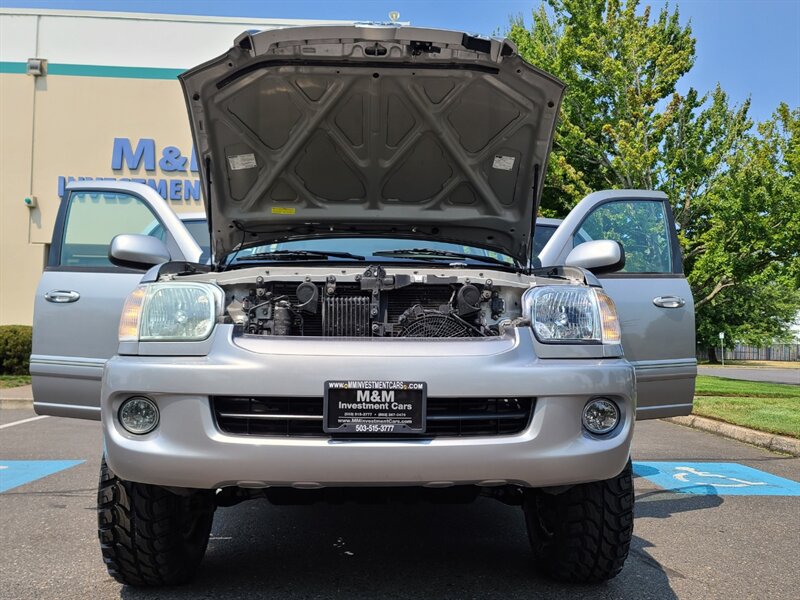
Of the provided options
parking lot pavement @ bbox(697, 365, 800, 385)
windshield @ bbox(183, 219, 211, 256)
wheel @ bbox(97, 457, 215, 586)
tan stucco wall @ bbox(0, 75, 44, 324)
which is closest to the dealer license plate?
wheel @ bbox(97, 457, 215, 586)

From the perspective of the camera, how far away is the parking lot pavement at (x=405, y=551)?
3018mm

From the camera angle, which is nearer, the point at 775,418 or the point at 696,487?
the point at 696,487

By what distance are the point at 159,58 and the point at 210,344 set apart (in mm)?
17023

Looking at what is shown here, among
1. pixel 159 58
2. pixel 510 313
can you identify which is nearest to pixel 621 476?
pixel 510 313

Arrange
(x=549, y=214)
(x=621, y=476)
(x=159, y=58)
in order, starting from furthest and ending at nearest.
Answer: (x=159, y=58) < (x=549, y=214) < (x=621, y=476)

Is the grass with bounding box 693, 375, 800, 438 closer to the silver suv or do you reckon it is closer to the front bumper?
the silver suv

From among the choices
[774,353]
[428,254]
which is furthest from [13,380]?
[774,353]

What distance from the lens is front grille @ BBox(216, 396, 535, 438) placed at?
2.54 metres

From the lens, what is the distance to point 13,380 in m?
13.6

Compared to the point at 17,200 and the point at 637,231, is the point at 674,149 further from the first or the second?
the point at 17,200

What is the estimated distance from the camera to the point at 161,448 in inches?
98.9

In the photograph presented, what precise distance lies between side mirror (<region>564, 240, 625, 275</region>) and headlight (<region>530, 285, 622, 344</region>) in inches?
27.2

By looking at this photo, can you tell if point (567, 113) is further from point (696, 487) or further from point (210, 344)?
point (210, 344)

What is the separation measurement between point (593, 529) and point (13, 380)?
1327 centimetres
